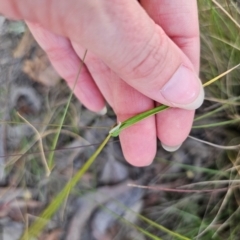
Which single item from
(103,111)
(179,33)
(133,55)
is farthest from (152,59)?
(103,111)

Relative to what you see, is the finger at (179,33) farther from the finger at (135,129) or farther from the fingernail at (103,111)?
the fingernail at (103,111)

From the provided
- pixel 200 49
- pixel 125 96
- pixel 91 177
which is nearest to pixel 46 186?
pixel 91 177

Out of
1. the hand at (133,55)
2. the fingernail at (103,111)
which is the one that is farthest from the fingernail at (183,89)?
the fingernail at (103,111)

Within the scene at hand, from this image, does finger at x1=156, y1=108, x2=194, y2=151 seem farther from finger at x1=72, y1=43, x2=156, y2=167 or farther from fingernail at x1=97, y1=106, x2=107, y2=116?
fingernail at x1=97, y1=106, x2=107, y2=116

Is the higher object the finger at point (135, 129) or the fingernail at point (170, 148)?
the finger at point (135, 129)

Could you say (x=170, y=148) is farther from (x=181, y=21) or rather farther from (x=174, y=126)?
(x=181, y=21)

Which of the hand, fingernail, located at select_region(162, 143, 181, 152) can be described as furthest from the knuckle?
fingernail, located at select_region(162, 143, 181, 152)

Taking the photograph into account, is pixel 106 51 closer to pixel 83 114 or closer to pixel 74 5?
pixel 74 5
